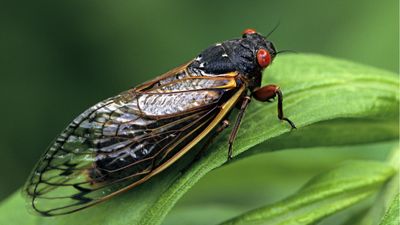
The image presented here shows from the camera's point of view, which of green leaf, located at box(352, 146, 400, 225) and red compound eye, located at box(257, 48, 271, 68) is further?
red compound eye, located at box(257, 48, 271, 68)

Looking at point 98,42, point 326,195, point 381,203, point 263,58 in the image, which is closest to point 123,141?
point 263,58

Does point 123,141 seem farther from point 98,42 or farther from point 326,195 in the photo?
point 98,42

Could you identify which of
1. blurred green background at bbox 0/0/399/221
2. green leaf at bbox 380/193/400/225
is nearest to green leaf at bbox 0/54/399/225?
green leaf at bbox 380/193/400/225

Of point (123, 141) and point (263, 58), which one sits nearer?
point (123, 141)

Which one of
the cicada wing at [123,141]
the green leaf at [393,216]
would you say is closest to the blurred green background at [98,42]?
the cicada wing at [123,141]

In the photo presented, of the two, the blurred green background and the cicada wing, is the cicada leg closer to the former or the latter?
the cicada wing

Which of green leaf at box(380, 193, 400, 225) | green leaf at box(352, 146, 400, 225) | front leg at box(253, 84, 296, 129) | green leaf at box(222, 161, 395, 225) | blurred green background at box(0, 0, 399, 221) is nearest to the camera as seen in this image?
green leaf at box(380, 193, 400, 225)
